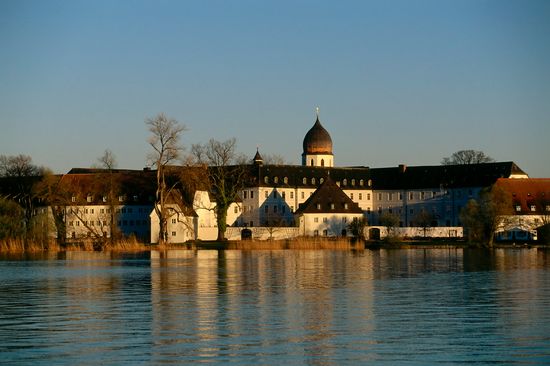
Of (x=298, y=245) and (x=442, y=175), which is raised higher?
(x=442, y=175)

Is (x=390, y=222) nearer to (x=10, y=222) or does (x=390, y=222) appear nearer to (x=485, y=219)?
(x=485, y=219)

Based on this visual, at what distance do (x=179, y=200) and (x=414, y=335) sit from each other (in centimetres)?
7741

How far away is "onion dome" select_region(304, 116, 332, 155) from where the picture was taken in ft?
464

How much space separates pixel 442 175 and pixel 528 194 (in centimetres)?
1885

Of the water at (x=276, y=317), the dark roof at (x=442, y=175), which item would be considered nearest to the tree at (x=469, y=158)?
the dark roof at (x=442, y=175)

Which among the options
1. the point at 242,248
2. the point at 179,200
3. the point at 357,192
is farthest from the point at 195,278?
the point at 357,192

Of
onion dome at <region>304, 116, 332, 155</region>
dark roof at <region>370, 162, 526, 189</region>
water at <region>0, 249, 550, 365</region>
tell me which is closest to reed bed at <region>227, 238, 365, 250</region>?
water at <region>0, 249, 550, 365</region>

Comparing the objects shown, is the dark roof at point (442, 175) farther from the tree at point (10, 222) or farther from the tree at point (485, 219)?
the tree at point (10, 222)

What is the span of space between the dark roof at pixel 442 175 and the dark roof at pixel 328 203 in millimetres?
16775

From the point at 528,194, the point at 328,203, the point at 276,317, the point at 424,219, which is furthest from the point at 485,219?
the point at 276,317

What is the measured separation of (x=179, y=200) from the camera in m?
104

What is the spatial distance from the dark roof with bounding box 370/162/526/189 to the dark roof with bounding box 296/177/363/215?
16.8m

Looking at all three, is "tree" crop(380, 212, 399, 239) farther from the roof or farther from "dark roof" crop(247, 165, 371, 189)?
"dark roof" crop(247, 165, 371, 189)

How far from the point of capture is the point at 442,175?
130 metres
